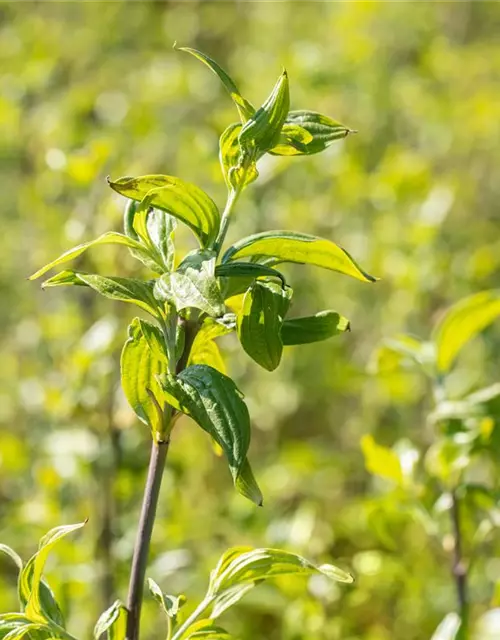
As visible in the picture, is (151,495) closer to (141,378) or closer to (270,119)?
(141,378)

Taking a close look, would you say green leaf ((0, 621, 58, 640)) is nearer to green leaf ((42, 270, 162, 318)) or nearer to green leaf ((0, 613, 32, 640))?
green leaf ((0, 613, 32, 640))

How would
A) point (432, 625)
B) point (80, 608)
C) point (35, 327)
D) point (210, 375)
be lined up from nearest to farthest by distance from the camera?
1. point (210, 375)
2. point (80, 608)
3. point (432, 625)
4. point (35, 327)

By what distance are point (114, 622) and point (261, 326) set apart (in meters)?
0.24

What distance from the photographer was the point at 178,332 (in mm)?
608

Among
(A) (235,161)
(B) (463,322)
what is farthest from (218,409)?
(B) (463,322)

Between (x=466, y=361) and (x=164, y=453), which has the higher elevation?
(x=164, y=453)

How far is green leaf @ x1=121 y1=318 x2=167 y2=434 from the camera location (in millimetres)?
612

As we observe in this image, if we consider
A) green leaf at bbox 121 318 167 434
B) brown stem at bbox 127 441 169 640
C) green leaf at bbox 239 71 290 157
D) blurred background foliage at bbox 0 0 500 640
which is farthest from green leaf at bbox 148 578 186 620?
blurred background foliage at bbox 0 0 500 640

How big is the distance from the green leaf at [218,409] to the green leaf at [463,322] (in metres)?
0.46

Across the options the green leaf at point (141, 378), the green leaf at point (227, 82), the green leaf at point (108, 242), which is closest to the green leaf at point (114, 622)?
the green leaf at point (141, 378)

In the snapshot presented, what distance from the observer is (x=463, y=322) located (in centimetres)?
97

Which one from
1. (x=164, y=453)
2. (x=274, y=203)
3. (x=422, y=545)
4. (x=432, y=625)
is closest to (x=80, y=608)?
(x=432, y=625)

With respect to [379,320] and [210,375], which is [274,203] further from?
[210,375]

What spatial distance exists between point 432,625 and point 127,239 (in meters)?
1.25
